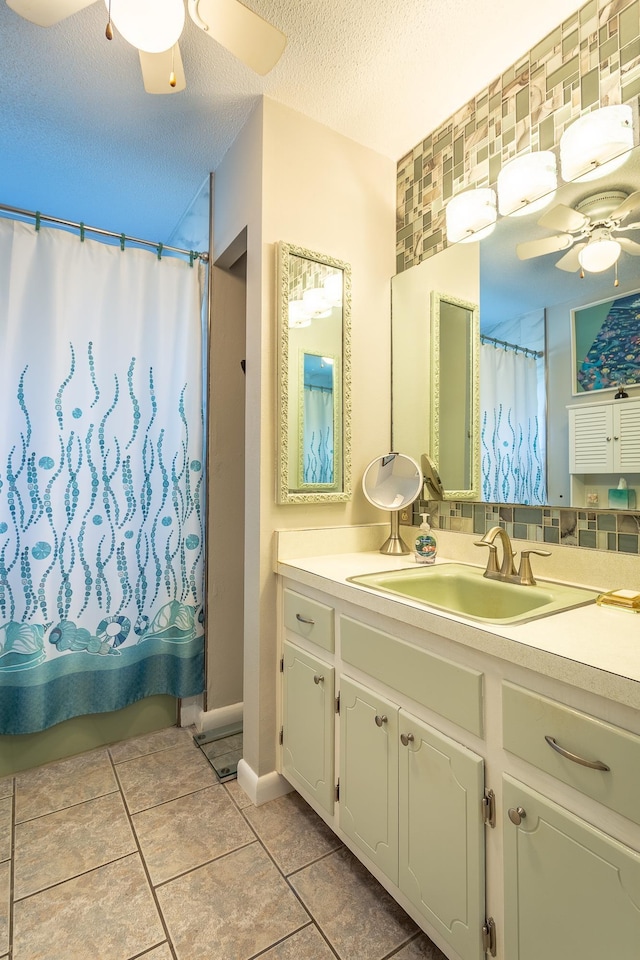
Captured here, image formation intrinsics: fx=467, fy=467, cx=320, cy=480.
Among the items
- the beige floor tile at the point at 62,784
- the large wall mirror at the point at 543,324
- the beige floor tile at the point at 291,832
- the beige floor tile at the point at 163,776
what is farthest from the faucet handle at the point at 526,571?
the beige floor tile at the point at 62,784

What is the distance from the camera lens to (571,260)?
1.38 m

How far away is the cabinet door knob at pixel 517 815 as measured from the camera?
896 mm

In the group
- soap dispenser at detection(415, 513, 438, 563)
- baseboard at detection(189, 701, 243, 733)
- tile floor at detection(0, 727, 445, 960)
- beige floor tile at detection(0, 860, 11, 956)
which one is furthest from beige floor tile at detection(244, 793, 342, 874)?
soap dispenser at detection(415, 513, 438, 563)

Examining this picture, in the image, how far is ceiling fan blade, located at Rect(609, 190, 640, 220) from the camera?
1234 mm

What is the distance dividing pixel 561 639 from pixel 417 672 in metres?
0.36

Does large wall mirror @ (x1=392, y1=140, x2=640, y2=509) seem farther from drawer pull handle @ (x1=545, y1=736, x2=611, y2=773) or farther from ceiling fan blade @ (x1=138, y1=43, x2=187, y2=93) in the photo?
ceiling fan blade @ (x1=138, y1=43, x2=187, y2=93)

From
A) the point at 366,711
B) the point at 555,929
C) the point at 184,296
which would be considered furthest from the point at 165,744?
the point at 184,296

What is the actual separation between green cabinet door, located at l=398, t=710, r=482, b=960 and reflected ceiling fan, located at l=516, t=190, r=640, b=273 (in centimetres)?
133

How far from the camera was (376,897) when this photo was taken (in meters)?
1.33

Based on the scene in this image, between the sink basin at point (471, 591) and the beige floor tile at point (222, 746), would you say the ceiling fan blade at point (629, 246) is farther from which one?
the beige floor tile at point (222, 746)

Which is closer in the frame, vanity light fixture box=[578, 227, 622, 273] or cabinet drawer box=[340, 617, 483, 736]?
cabinet drawer box=[340, 617, 483, 736]

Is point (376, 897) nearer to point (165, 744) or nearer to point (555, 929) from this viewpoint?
point (555, 929)

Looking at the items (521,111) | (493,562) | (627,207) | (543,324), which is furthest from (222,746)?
(521,111)

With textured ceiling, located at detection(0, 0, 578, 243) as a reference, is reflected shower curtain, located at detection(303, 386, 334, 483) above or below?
below
